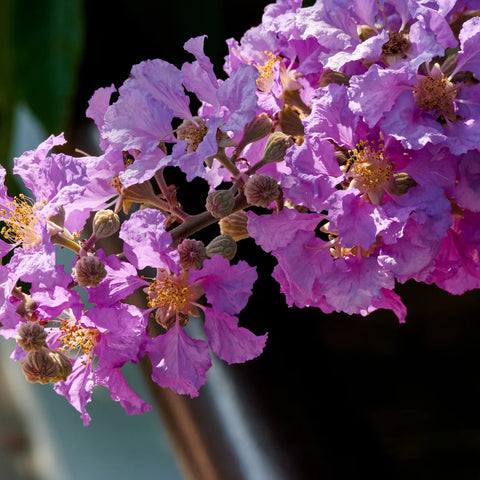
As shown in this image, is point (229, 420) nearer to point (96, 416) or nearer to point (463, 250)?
point (96, 416)

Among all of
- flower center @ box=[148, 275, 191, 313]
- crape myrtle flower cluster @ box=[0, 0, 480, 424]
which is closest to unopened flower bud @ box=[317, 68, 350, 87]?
crape myrtle flower cluster @ box=[0, 0, 480, 424]

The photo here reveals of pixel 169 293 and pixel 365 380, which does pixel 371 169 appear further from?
pixel 365 380

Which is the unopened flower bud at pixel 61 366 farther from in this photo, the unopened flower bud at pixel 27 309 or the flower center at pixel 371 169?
the flower center at pixel 371 169

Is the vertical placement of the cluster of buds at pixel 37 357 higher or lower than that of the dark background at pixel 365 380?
higher

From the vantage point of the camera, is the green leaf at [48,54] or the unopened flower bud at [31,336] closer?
the unopened flower bud at [31,336]

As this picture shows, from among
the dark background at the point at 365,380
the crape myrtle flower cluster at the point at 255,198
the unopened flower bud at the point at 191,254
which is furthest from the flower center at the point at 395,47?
the dark background at the point at 365,380
